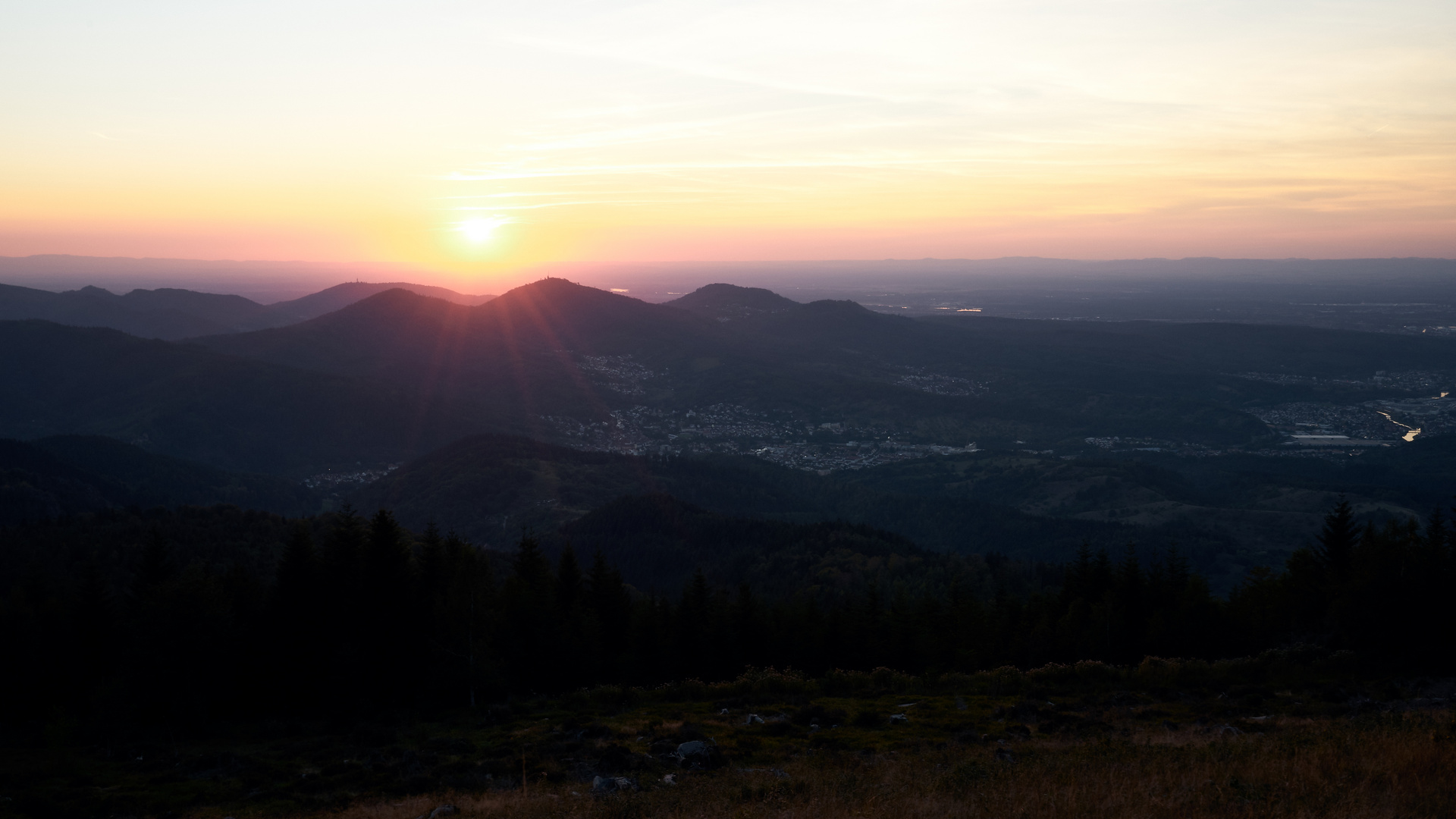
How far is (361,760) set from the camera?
84.1ft

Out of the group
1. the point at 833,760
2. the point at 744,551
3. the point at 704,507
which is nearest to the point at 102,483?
the point at 704,507

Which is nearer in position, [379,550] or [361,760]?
[361,760]

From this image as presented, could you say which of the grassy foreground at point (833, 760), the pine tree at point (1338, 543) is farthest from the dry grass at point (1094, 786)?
the pine tree at point (1338, 543)

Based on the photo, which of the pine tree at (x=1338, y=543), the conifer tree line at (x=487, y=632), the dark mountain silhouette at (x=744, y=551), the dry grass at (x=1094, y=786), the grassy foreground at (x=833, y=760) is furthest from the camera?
the dark mountain silhouette at (x=744, y=551)

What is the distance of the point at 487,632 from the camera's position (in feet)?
129

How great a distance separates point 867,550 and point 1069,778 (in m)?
105

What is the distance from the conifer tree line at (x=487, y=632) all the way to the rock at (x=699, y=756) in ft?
56.8

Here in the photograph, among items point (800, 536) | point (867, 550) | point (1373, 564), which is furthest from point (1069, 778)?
point (800, 536)

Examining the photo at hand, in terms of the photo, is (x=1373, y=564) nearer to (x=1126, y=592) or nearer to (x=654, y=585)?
(x=1126, y=592)

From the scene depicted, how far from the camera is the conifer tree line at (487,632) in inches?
1324

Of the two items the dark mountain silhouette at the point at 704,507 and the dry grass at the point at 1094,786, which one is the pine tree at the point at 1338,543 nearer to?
the dry grass at the point at 1094,786

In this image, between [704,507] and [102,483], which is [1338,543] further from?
[102,483]

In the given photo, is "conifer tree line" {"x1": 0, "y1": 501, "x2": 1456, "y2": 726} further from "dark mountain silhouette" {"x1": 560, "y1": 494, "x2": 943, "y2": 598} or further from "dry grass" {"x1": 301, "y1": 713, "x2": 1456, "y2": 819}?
"dark mountain silhouette" {"x1": 560, "y1": 494, "x2": 943, "y2": 598}

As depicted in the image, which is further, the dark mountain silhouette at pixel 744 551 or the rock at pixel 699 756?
the dark mountain silhouette at pixel 744 551
